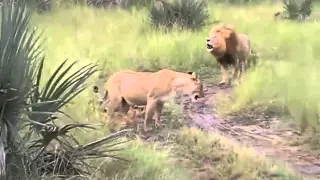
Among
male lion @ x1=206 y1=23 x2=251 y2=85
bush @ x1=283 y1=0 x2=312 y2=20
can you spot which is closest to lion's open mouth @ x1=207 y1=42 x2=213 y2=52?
male lion @ x1=206 y1=23 x2=251 y2=85

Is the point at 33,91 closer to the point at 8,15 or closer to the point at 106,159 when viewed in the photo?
the point at 8,15

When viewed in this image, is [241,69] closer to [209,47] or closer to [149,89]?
[209,47]

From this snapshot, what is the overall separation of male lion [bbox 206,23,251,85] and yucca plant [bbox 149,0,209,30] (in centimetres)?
26

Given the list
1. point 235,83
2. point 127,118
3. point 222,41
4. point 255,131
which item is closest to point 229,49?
point 222,41

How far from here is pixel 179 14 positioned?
3.96 m

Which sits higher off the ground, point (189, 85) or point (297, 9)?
point (297, 9)

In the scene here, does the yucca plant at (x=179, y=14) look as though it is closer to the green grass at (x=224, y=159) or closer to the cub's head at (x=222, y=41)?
the cub's head at (x=222, y=41)

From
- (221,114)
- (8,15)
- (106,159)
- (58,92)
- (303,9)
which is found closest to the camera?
(8,15)

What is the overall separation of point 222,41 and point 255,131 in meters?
0.62

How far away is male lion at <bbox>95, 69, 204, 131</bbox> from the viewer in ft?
10.3

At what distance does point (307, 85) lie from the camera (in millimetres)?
3320

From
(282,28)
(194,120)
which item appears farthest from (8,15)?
(282,28)

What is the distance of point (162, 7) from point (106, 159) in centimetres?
151

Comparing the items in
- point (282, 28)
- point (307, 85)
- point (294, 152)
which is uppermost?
point (282, 28)
